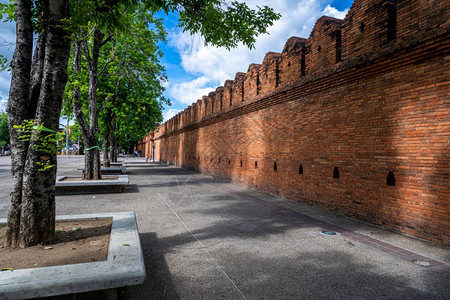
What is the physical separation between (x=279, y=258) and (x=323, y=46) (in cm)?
577

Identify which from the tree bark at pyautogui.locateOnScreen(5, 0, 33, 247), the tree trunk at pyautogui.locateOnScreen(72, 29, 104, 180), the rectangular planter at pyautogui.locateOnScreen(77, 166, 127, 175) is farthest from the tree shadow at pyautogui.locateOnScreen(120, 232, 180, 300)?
the rectangular planter at pyautogui.locateOnScreen(77, 166, 127, 175)

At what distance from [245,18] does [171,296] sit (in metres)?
5.09

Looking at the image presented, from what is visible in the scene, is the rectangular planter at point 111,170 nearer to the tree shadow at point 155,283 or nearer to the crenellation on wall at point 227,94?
the crenellation on wall at point 227,94

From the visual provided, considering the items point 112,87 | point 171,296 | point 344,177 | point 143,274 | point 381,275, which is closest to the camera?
point 143,274

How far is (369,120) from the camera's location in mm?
5848

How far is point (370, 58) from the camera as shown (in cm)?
577

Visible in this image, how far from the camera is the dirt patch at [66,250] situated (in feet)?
9.20

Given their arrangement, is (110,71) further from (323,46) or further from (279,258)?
(279,258)

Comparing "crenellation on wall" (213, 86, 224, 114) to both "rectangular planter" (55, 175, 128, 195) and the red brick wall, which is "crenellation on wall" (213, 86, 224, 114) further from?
"rectangular planter" (55, 175, 128, 195)

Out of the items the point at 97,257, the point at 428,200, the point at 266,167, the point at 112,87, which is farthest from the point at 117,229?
the point at 112,87

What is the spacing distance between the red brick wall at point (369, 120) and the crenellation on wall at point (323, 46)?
28 mm

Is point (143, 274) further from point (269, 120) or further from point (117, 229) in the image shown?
point (269, 120)

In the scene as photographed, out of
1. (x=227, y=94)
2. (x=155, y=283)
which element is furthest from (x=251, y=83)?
(x=155, y=283)

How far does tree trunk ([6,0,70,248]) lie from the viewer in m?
3.30
